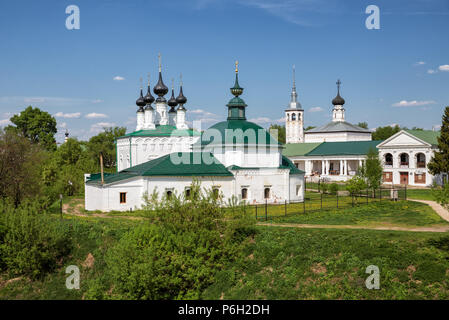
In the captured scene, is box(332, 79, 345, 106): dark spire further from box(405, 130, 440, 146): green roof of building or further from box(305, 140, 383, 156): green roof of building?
box(405, 130, 440, 146): green roof of building

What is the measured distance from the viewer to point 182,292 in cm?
1792

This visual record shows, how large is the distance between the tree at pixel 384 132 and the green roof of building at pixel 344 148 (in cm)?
3577

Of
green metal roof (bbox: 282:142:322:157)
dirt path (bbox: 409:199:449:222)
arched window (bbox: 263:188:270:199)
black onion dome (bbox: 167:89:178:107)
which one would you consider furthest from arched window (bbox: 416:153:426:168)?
black onion dome (bbox: 167:89:178:107)

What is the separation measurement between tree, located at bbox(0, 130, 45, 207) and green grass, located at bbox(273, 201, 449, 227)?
57.7ft

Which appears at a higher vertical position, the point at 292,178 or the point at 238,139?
the point at 238,139

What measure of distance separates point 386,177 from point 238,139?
25.1 m

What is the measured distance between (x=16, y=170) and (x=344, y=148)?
1596 inches

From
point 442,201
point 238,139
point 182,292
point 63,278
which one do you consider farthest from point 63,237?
point 442,201

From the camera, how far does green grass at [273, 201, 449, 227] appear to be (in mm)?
24516

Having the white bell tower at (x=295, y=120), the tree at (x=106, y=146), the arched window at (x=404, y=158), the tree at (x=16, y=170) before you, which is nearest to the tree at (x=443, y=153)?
the arched window at (x=404, y=158)

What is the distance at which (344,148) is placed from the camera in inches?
2269

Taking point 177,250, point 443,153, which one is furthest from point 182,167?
point 443,153

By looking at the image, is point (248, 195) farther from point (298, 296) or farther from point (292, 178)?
point (298, 296)
